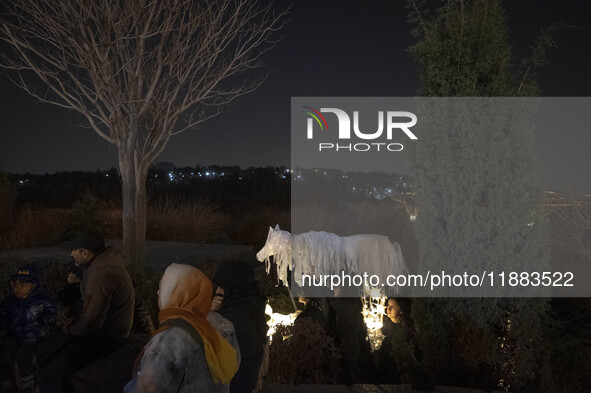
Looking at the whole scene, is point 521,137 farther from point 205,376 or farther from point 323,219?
point 323,219

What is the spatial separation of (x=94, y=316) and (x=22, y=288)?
39.5 inches

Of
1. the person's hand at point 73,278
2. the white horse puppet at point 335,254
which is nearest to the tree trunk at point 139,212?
the white horse puppet at point 335,254

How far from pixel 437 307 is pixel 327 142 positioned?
3309mm

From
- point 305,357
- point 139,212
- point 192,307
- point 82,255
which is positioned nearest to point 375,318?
point 305,357

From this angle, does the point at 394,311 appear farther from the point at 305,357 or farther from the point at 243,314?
the point at 243,314

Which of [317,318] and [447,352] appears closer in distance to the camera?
[447,352]

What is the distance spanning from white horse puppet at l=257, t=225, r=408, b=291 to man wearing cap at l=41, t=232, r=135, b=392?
2371 mm

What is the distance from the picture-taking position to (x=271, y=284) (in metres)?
8.66

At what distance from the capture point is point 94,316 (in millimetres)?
3547

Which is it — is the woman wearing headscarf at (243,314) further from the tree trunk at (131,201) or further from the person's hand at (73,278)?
the tree trunk at (131,201)

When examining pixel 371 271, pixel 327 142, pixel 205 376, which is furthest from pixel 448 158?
pixel 205 376

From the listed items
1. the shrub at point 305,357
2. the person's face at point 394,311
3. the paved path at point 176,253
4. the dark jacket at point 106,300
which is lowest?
the shrub at point 305,357

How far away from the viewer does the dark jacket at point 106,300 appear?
11.7 ft

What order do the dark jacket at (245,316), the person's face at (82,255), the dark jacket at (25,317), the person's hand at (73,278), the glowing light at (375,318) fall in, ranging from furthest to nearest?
the glowing light at (375,318), the person's hand at (73,278), the dark jacket at (25,317), the person's face at (82,255), the dark jacket at (245,316)
